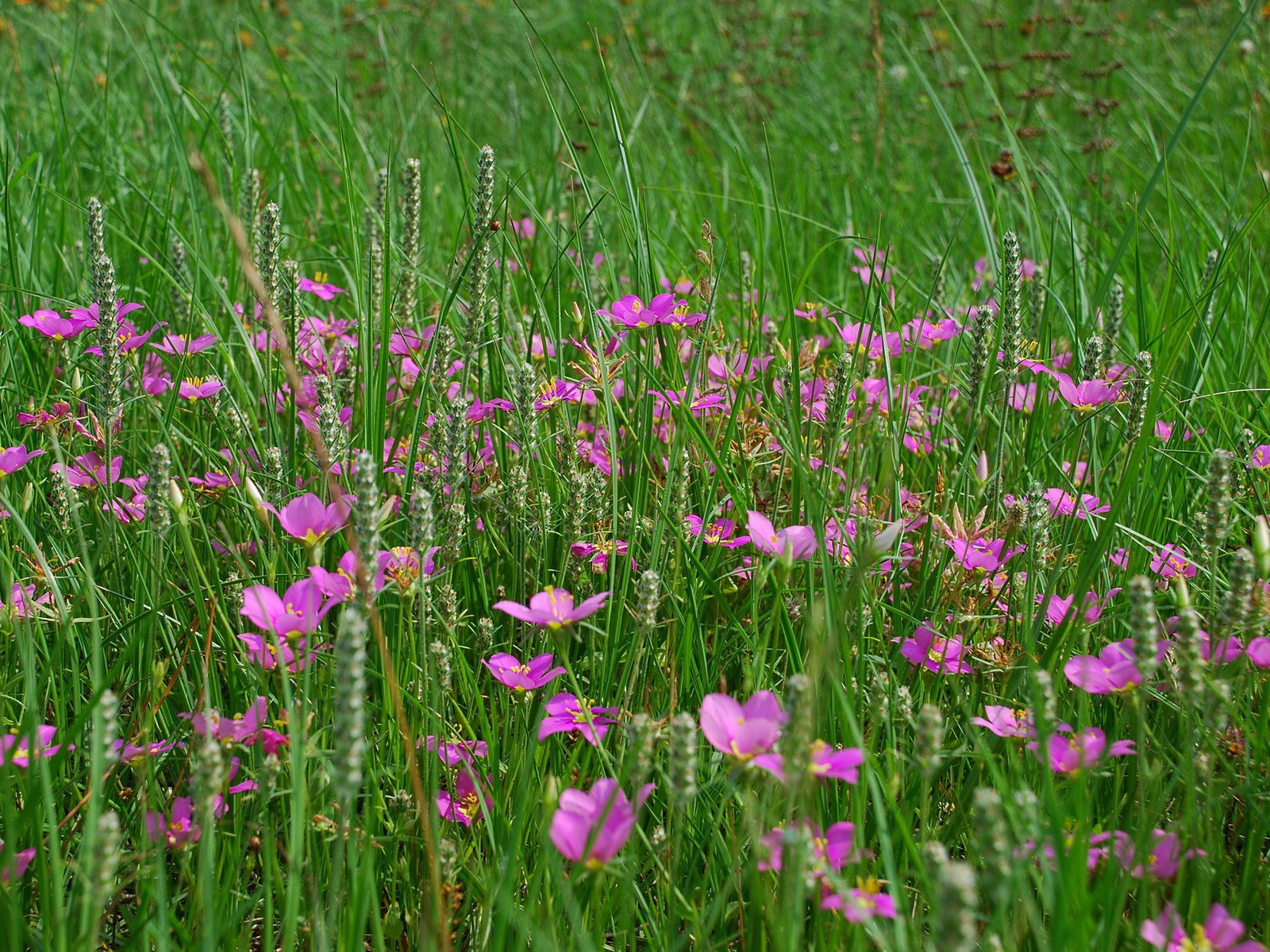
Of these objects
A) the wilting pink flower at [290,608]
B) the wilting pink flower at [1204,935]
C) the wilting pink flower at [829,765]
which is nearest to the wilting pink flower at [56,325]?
the wilting pink flower at [290,608]

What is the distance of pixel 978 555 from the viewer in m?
1.63

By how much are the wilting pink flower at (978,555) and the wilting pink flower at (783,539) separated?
301 mm

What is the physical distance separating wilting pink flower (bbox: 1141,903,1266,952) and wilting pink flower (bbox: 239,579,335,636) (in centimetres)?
90

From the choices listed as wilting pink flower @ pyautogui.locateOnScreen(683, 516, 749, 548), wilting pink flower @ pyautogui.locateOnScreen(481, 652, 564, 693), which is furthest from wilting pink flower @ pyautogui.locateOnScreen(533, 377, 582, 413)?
wilting pink flower @ pyautogui.locateOnScreen(481, 652, 564, 693)

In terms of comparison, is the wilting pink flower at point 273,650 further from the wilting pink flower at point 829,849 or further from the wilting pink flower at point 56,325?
the wilting pink flower at point 56,325

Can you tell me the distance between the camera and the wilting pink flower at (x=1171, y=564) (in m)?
1.66

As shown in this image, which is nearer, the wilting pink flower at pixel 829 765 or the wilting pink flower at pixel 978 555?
the wilting pink flower at pixel 829 765

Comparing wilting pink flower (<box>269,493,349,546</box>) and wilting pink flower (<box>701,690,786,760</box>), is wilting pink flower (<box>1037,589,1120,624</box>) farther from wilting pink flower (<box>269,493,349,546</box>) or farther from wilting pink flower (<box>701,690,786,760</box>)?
wilting pink flower (<box>269,493,349,546</box>)

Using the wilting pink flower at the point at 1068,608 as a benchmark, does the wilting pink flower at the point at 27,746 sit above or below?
below

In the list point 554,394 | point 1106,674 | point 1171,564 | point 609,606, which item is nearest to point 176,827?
point 609,606

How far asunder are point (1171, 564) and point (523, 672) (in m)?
1.03

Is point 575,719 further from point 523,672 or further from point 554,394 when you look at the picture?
point 554,394

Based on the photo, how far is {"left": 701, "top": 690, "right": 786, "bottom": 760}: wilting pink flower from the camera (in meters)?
1.08

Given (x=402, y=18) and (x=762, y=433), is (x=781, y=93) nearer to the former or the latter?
(x=402, y=18)
